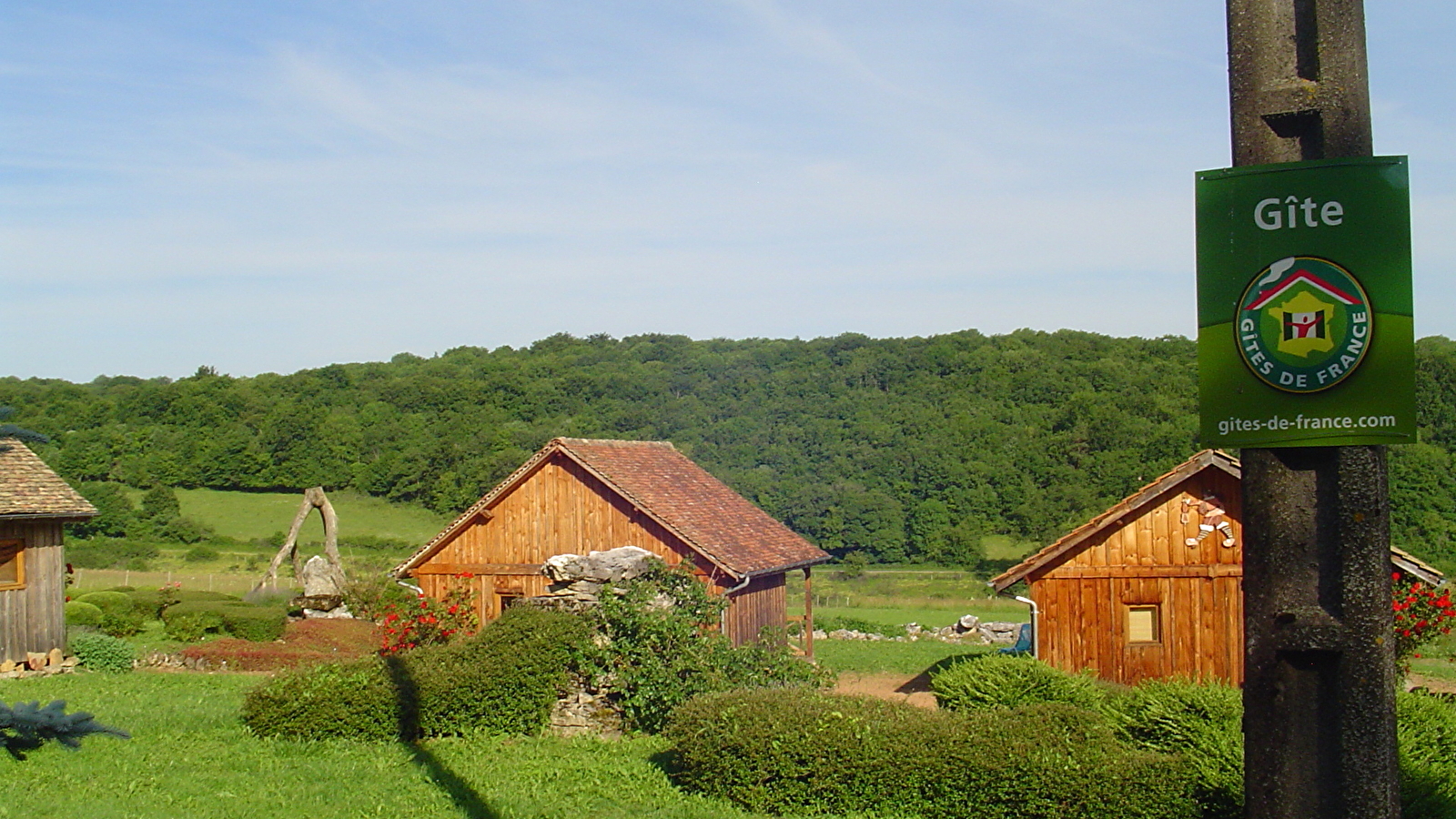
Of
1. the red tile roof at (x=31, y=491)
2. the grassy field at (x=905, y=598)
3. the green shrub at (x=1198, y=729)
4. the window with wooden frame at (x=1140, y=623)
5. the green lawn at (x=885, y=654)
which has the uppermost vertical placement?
the red tile roof at (x=31, y=491)

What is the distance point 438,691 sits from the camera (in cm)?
1384

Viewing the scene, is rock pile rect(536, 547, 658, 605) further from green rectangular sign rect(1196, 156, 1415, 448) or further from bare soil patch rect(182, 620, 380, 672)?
green rectangular sign rect(1196, 156, 1415, 448)

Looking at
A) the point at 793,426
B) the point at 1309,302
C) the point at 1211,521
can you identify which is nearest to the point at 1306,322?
the point at 1309,302

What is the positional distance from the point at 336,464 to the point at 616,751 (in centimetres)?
6636

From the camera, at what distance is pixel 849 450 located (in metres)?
78.3

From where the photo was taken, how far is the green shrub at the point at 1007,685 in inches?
565

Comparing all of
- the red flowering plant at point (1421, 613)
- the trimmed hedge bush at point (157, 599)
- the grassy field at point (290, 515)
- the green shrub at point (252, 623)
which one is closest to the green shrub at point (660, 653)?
the red flowering plant at point (1421, 613)

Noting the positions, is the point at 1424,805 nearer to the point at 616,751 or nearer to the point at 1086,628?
the point at 616,751

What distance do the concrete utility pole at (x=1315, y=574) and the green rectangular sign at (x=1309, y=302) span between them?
73 millimetres

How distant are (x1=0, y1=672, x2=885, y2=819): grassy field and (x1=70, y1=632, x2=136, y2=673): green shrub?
7.56 m

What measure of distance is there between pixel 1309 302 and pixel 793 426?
78790mm

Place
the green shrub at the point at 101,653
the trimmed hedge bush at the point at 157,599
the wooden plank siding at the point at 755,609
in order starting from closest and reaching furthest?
the wooden plank siding at the point at 755,609
the green shrub at the point at 101,653
the trimmed hedge bush at the point at 157,599

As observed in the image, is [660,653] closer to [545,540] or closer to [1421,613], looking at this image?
[545,540]

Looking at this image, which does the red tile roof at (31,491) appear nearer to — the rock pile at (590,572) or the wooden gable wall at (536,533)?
the wooden gable wall at (536,533)
